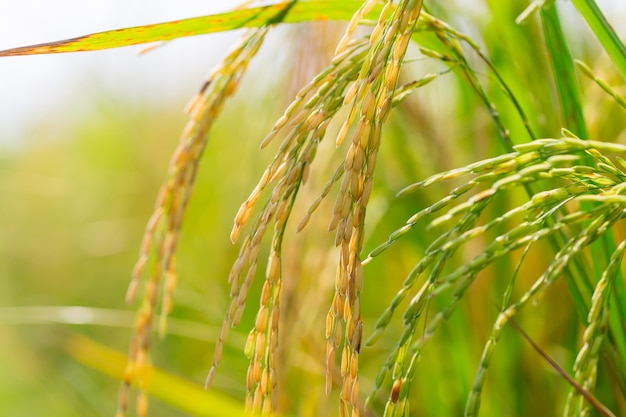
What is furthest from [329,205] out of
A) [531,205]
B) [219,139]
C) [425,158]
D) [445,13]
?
[219,139]

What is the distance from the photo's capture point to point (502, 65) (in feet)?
3.20

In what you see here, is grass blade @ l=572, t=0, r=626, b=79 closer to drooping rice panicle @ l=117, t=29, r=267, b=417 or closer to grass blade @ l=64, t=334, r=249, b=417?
drooping rice panicle @ l=117, t=29, r=267, b=417

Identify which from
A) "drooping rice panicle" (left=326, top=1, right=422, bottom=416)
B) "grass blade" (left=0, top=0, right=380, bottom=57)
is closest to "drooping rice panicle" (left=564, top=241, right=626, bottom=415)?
"drooping rice panicle" (left=326, top=1, right=422, bottom=416)


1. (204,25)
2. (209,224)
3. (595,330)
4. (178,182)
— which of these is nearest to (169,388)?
(178,182)

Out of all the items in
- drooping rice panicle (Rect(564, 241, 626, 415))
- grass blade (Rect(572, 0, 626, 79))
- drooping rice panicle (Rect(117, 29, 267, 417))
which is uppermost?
drooping rice panicle (Rect(117, 29, 267, 417))

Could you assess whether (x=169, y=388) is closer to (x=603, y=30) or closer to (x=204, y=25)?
(x=204, y=25)

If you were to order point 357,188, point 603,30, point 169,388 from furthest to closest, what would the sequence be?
point 169,388 < point 603,30 < point 357,188

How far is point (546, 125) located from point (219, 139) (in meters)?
1.44

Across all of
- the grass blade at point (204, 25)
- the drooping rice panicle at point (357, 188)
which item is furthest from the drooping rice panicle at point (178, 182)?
the drooping rice panicle at point (357, 188)

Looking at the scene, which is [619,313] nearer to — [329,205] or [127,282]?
[329,205]

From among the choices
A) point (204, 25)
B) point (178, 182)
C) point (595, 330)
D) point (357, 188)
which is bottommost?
point (595, 330)

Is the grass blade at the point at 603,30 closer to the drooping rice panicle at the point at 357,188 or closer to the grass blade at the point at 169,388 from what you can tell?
the drooping rice panicle at the point at 357,188

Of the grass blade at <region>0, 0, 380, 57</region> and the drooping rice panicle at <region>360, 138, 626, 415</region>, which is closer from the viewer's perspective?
the drooping rice panicle at <region>360, 138, 626, 415</region>

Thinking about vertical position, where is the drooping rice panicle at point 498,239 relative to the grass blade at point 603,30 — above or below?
below
